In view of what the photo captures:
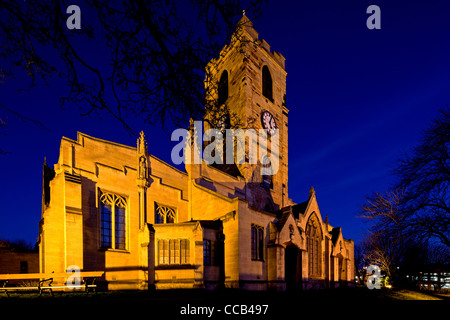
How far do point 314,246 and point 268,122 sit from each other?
15866 mm

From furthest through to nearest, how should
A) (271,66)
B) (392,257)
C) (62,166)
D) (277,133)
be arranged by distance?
(271,66)
(277,133)
(392,257)
(62,166)

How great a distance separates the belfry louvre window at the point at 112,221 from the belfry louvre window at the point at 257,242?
9.75 m

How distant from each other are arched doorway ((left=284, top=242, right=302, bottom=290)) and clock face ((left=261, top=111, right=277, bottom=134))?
1543cm

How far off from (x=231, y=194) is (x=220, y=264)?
8.80m

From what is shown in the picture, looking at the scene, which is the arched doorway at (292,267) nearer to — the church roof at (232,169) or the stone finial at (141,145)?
the church roof at (232,169)

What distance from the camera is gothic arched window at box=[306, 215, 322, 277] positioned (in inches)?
1107

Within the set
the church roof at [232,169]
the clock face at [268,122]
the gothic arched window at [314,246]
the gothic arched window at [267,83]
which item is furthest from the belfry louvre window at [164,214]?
the gothic arched window at [267,83]

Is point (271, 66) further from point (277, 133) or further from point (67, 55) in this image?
point (67, 55)

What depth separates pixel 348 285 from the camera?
108ft

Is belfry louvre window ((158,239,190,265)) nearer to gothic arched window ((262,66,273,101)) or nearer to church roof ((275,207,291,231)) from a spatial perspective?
church roof ((275,207,291,231))

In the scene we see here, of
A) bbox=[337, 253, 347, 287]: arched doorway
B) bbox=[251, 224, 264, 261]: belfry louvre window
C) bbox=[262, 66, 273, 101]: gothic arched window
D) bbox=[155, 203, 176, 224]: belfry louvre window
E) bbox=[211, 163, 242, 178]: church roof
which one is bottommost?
bbox=[337, 253, 347, 287]: arched doorway

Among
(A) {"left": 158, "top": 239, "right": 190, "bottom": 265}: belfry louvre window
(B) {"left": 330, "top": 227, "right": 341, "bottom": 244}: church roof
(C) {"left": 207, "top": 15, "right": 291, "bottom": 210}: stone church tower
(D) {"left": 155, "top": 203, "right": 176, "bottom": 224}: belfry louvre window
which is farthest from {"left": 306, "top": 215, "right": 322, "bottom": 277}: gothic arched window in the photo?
(A) {"left": 158, "top": 239, "right": 190, "bottom": 265}: belfry louvre window

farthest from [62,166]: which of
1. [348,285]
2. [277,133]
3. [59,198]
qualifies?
[348,285]

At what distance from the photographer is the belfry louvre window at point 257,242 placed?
21531 millimetres
